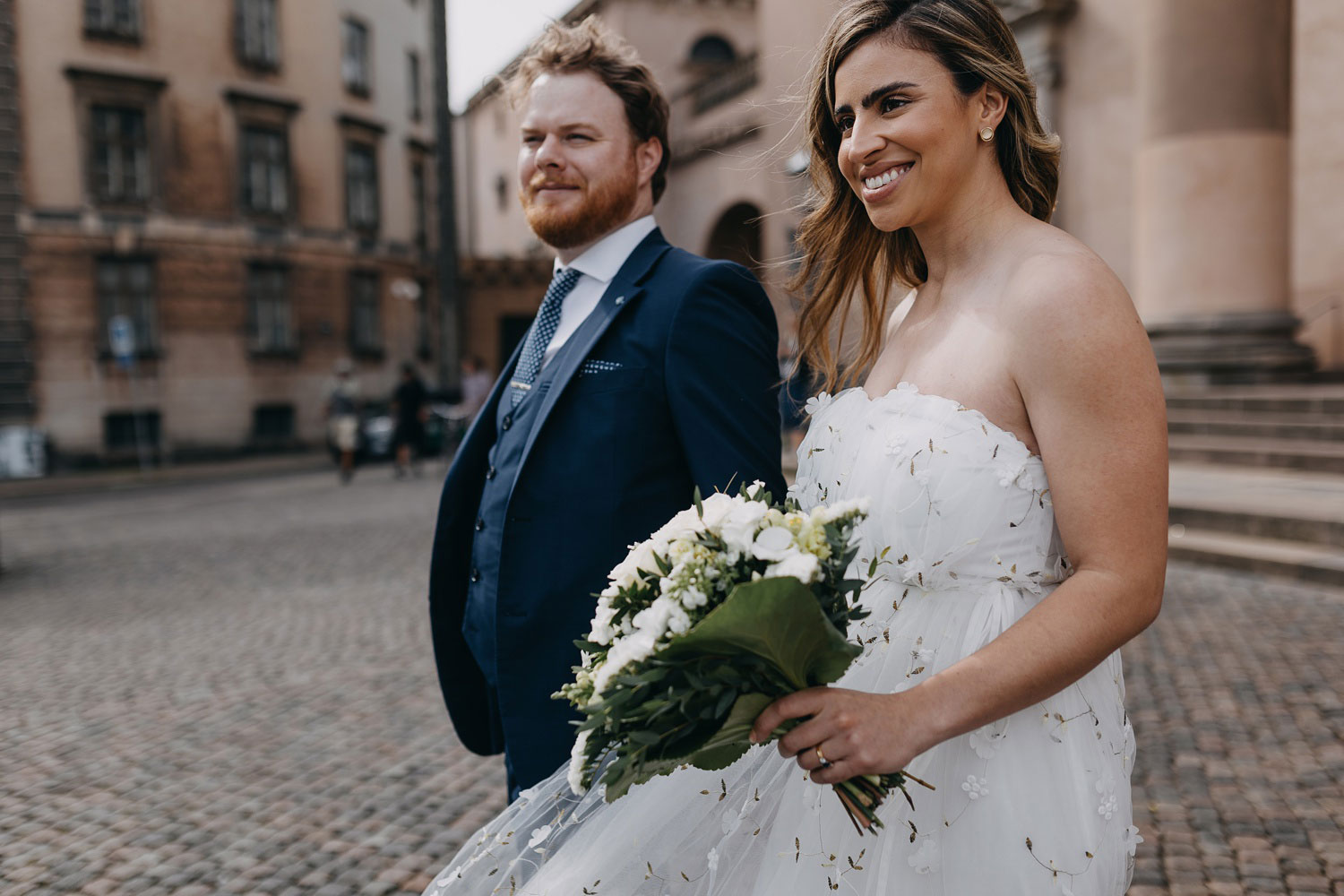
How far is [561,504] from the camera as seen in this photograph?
216 cm

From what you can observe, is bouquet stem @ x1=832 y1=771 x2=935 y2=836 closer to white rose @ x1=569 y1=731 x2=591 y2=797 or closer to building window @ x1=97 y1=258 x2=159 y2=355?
white rose @ x1=569 y1=731 x2=591 y2=797

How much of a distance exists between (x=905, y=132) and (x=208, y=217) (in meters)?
24.0

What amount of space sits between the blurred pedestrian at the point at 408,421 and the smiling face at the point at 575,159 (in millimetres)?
14630

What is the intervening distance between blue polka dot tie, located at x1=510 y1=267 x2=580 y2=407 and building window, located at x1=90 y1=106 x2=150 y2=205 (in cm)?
2218

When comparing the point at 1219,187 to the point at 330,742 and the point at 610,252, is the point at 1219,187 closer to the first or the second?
the point at 330,742

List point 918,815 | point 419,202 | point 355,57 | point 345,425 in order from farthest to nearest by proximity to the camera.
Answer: point 419,202 → point 355,57 → point 345,425 → point 918,815

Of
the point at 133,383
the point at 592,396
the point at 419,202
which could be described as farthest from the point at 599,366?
the point at 419,202

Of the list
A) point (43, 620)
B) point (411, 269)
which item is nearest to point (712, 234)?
point (411, 269)

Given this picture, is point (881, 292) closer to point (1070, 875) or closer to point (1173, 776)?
point (1070, 875)

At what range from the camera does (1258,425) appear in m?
9.43

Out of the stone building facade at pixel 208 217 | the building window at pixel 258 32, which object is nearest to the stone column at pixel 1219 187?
the stone building facade at pixel 208 217

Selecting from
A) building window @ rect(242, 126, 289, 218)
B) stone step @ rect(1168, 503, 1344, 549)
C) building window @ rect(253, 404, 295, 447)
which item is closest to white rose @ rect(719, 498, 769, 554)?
stone step @ rect(1168, 503, 1344, 549)

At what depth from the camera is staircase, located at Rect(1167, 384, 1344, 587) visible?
6.63 m

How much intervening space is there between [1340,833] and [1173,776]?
0.57m
